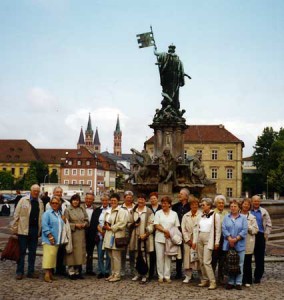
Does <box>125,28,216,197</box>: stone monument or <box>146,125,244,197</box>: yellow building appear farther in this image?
<box>146,125,244,197</box>: yellow building

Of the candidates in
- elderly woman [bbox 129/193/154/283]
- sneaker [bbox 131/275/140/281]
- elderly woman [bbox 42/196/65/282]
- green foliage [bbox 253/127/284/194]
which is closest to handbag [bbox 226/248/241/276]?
elderly woman [bbox 129/193/154/283]

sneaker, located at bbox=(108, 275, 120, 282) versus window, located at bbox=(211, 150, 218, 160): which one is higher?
window, located at bbox=(211, 150, 218, 160)

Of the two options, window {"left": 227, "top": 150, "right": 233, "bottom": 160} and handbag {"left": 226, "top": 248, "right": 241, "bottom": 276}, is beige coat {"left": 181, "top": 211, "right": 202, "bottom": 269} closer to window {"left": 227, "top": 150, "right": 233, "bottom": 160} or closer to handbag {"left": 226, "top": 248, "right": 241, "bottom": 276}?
handbag {"left": 226, "top": 248, "right": 241, "bottom": 276}

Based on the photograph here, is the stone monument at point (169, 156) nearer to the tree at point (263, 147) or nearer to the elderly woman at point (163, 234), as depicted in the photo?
the elderly woman at point (163, 234)

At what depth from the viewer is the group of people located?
28.9 ft

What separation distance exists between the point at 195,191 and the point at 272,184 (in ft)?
159

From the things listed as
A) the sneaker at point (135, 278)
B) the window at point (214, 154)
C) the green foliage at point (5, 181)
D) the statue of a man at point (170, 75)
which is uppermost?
the window at point (214, 154)

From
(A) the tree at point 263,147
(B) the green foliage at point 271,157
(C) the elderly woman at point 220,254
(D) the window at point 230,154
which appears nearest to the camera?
(C) the elderly woman at point 220,254

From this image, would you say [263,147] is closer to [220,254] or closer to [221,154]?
[221,154]

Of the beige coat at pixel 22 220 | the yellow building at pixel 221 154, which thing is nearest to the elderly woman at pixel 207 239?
the beige coat at pixel 22 220

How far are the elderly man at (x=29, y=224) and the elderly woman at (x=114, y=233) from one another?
1.38 m

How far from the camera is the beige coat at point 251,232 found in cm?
901

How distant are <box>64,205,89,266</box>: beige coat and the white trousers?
4.72ft

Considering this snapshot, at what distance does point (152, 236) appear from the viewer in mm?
9320
